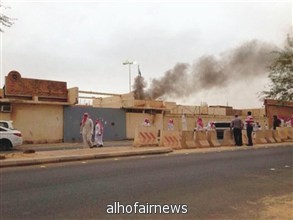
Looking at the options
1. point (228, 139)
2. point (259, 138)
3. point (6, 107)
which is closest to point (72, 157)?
point (228, 139)

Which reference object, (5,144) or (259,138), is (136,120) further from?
(5,144)

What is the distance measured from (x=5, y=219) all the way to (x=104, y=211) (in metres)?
1.46

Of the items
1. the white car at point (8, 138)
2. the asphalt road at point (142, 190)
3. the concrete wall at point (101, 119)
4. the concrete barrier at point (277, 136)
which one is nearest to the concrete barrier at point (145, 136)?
the white car at point (8, 138)

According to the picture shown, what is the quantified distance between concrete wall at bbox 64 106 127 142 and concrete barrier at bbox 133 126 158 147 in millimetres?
13062

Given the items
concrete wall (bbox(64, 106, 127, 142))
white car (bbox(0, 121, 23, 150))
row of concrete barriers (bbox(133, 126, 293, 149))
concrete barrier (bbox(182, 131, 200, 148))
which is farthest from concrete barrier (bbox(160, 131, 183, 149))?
concrete wall (bbox(64, 106, 127, 142))

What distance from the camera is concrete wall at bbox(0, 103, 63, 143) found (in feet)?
92.2

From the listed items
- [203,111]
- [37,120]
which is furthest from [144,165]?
[203,111]

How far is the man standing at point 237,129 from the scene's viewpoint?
20922 mm

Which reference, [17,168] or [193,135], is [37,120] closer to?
[193,135]

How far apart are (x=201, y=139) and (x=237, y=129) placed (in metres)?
2.17

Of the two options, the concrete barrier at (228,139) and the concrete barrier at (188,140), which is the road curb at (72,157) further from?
the concrete barrier at (228,139)

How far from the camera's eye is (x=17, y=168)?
11469mm

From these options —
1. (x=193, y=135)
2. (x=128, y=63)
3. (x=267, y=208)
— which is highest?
(x=128, y=63)

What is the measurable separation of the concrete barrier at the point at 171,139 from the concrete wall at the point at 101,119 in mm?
13936
